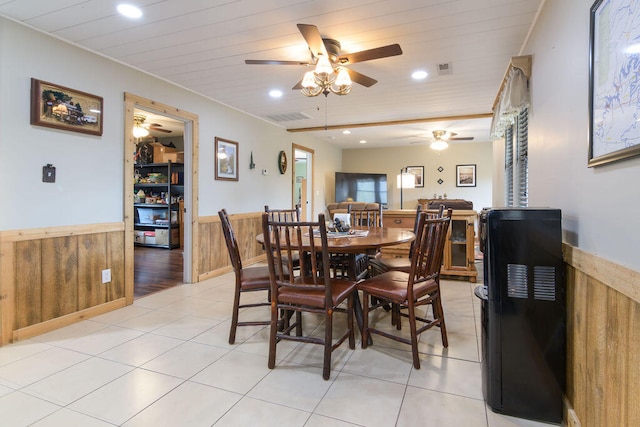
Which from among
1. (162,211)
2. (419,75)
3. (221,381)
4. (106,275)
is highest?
(419,75)

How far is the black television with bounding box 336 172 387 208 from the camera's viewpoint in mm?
8461

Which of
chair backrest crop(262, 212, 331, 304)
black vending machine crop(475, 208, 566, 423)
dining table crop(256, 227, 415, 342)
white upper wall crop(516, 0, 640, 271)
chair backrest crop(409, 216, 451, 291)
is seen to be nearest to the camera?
white upper wall crop(516, 0, 640, 271)

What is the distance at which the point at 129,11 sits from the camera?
2.29 metres

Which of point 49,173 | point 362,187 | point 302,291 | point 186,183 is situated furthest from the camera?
point 362,187

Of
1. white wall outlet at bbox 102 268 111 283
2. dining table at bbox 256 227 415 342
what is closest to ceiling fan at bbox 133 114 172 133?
white wall outlet at bbox 102 268 111 283

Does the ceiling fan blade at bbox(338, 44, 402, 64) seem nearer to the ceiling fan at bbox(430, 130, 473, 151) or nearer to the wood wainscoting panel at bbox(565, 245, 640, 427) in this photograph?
the wood wainscoting panel at bbox(565, 245, 640, 427)

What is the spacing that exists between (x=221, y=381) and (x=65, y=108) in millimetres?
2535

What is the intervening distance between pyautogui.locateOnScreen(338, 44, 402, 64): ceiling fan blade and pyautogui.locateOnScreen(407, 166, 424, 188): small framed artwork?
675cm

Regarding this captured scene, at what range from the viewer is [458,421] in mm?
1570

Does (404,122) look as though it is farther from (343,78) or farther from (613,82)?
(613,82)

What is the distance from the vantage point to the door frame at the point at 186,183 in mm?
3223

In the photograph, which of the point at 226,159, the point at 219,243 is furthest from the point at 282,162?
the point at 219,243

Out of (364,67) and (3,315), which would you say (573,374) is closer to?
(364,67)

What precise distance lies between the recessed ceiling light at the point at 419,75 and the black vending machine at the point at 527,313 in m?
2.27
